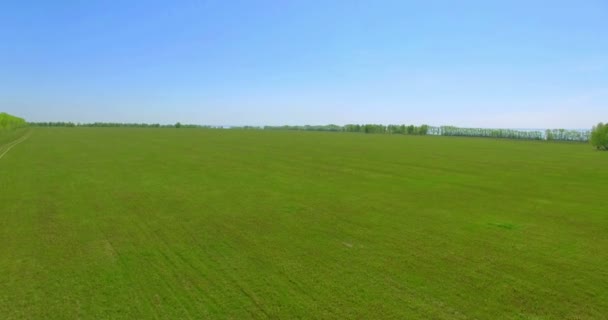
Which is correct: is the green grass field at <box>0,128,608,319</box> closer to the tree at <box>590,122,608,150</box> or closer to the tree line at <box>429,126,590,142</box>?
the tree at <box>590,122,608,150</box>

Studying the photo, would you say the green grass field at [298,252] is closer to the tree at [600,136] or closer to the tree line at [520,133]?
the tree at [600,136]

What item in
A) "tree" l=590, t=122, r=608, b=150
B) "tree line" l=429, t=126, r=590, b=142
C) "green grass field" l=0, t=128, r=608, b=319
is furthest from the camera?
"tree line" l=429, t=126, r=590, b=142

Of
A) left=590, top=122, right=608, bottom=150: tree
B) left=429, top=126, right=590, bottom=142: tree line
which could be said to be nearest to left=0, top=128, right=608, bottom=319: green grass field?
left=590, top=122, right=608, bottom=150: tree

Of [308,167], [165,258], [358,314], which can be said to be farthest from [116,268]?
[308,167]

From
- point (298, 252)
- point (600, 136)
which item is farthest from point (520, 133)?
point (298, 252)

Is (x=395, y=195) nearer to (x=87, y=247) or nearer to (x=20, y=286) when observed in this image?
(x=87, y=247)
